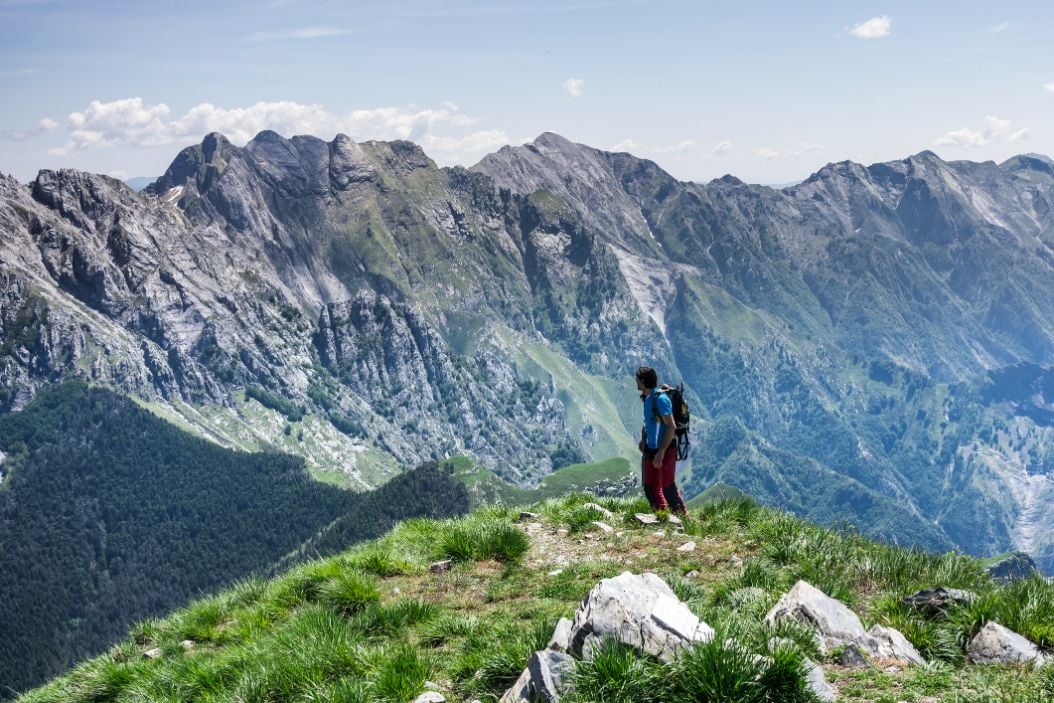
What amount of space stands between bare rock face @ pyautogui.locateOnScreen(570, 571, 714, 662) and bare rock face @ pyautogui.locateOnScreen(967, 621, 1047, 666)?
4002mm

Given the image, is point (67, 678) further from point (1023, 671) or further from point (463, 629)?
point (1023, 671)

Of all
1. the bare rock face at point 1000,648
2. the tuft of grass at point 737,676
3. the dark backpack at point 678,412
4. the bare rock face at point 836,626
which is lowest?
the bare rock face at point 1000,648

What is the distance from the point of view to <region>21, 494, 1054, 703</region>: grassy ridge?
903 cm

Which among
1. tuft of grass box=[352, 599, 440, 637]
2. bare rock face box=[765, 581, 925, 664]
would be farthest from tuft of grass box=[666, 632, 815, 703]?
tuft of grass box=[352, 599, 440, 637]

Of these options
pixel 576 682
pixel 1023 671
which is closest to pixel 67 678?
pixel 576 682

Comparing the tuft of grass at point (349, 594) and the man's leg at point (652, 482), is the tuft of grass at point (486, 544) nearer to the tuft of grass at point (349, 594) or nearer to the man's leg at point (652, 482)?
the tuft of grass at point (349, 594)

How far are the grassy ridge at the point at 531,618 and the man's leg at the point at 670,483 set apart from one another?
852 millimetres

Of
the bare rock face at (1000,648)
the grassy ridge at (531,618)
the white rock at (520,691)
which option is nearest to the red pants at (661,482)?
the grassy ridge at (531,618)

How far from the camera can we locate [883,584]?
13352 millimetres

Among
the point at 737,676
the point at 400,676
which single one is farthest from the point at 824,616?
the point at 400,676

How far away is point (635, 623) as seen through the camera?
9516mm

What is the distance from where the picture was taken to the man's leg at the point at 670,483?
1995 centimetres

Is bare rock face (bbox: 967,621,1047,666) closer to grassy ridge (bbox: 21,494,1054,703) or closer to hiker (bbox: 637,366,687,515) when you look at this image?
grassy ridge (bbox: 21,494,1054,703)

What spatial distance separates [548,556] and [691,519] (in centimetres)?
365
